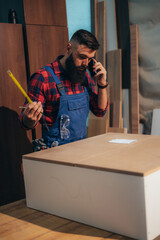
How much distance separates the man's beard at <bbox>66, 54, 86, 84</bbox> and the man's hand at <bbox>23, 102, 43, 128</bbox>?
53 centimetres

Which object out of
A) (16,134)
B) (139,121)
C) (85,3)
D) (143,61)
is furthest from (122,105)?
(16,134)

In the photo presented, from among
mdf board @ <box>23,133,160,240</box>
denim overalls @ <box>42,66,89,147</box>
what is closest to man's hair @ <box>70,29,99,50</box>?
denim overalls @ <box>42,66,89,147</box>

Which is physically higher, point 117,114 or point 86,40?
point 86,40

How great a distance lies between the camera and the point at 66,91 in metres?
1.83

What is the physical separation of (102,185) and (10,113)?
5.32ft

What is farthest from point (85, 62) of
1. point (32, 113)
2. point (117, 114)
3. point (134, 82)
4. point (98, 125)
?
point (134, 82)

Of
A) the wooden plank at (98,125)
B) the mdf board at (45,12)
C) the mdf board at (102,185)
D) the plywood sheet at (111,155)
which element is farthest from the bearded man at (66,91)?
the wooden plank at (98,125)

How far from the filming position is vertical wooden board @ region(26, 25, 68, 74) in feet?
7.98

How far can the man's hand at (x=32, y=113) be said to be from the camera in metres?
1.22

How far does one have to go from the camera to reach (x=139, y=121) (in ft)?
12.5

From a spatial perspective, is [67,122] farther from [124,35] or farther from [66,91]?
[124,35]

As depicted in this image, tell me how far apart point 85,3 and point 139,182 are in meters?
3.47

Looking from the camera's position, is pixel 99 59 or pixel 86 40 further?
pixel 99 59

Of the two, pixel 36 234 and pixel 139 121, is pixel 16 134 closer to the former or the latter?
pixel 36 234
